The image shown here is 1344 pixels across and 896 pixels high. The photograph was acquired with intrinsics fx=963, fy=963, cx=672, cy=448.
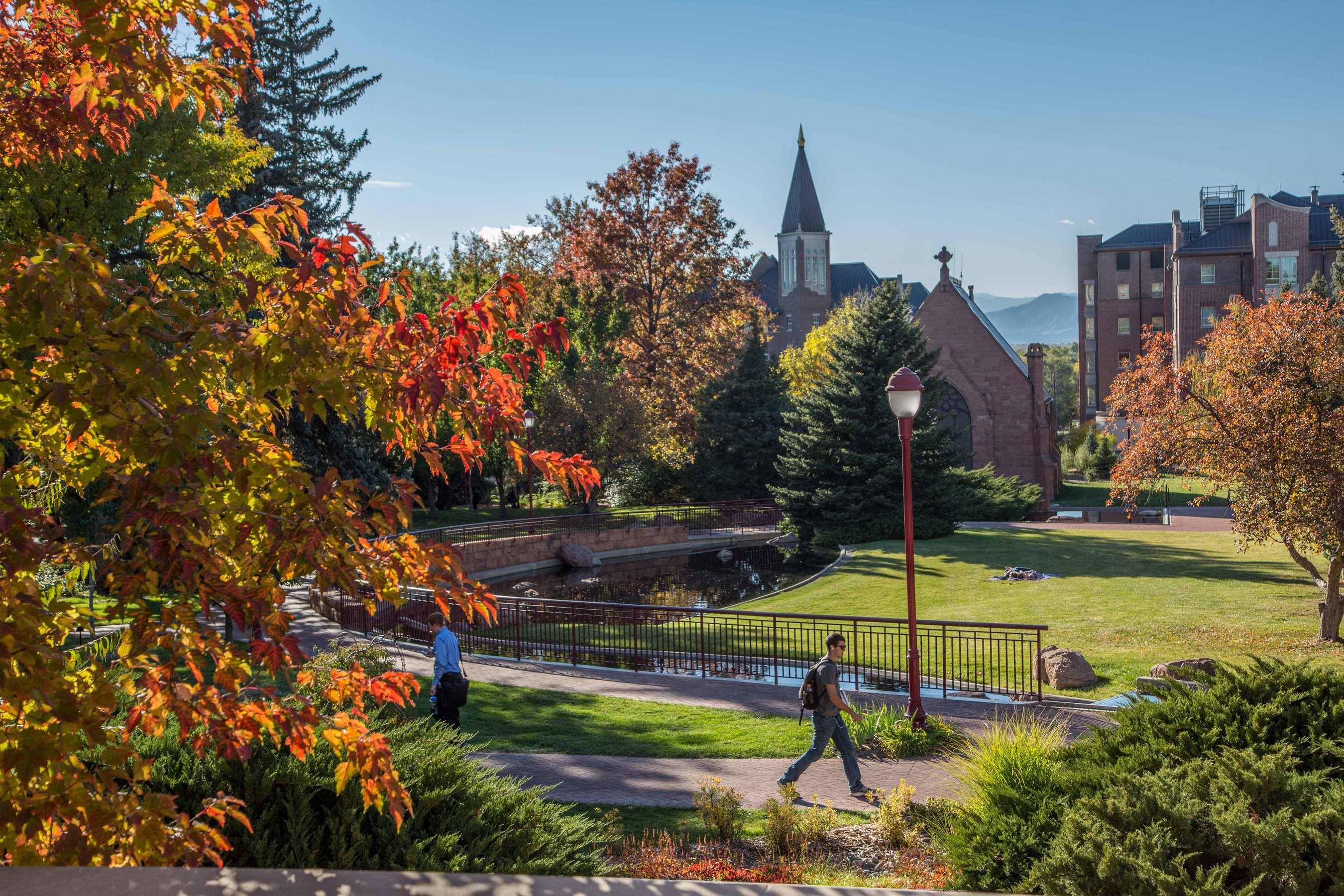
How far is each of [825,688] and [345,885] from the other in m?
7.18

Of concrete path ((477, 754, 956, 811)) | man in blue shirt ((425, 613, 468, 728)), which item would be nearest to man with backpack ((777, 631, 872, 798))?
concrete path ((477, 754, 956, 811))

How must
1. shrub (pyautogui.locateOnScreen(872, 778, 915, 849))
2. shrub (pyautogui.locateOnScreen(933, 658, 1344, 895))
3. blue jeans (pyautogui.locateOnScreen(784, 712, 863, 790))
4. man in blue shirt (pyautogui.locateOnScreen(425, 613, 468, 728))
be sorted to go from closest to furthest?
shrub (pyautogui.locateOnScreen(933, 658, 1344, 895)) < shrub (pyautogui.locateOnScreen(872, 778, 915, 849)) < blue jeans (pyautogui.locateOnScreen(784, 712, 863, 790)) < man in blue shirt (pyautogui.locateOnScreen(425, 613, 468, 728))

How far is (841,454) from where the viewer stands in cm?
3591

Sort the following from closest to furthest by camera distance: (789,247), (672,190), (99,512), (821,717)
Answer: (821,717), (99,512), (672,190), (789,247)

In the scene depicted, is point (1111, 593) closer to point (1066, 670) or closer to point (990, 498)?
point (1066, 670)

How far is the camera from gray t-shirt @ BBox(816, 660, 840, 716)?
9672mm

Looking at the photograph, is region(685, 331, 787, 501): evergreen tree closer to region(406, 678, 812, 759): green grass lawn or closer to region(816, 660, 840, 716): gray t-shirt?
region(406, 678, 812, 759): green grass lawn

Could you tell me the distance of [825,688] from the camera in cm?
969

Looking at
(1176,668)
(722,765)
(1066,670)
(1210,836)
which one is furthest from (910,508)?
(1210,836)

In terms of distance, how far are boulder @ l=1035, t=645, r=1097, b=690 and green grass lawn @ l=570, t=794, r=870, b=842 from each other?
6974 mm

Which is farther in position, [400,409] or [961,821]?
[961,821]

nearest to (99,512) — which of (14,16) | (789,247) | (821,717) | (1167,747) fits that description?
(821,717)

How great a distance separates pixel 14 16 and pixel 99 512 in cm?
1734

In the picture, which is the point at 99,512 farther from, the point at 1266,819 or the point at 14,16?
the point at 1266,819
